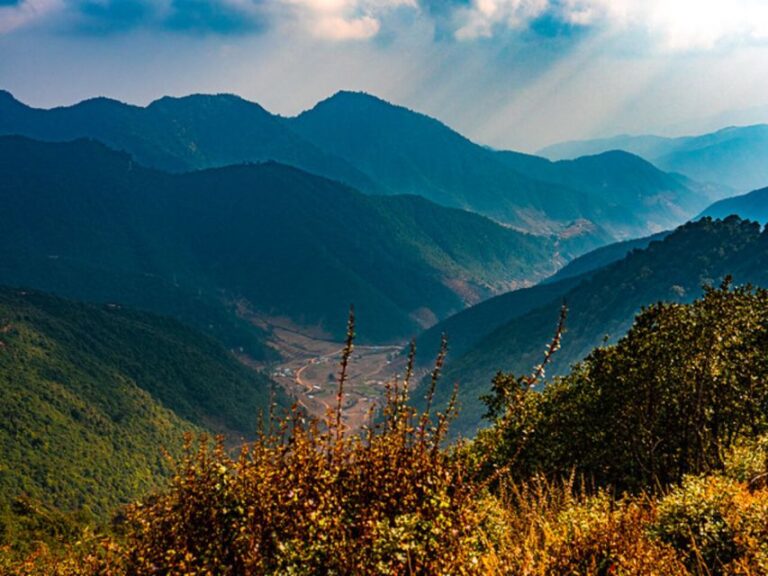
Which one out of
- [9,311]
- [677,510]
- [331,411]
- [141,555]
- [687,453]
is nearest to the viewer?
[141,555]

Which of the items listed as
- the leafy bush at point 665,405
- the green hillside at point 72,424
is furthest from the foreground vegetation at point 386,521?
the green hillside at point 72,424

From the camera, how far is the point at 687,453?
18.4m

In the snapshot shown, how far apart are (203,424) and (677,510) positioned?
681ft

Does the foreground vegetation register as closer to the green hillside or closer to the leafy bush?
the leafy bush

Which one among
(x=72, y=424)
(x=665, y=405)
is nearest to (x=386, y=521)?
(x=665, y=405)

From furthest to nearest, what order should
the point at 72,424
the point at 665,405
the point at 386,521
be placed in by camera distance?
the point at 72,424, the point at 665,405, the point at 386,521

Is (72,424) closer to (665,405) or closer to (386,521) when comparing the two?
(665,405)

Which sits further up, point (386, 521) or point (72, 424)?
point (386, 521)

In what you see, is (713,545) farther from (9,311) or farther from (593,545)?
(9,311)

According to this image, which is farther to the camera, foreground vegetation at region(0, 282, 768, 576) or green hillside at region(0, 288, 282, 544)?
green hillside at region(0, 288, 282, 544)

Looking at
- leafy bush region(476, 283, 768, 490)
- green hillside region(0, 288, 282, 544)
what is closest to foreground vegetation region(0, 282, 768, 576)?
leafy bush region(476, 283, 768, 490)

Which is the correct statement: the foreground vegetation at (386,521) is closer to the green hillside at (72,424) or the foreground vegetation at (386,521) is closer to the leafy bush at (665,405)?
the leafy bush at (665,405)

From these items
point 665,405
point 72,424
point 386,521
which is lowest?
point 72,424

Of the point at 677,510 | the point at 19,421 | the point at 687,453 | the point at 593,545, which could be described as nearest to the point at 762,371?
the point at 687,453
